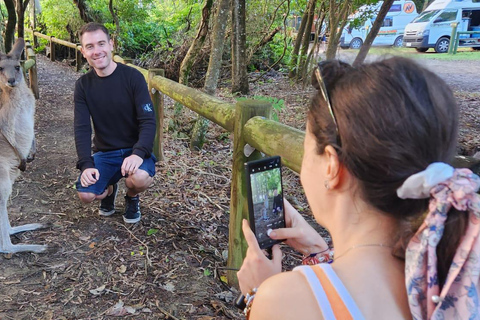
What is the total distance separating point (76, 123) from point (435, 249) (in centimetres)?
288

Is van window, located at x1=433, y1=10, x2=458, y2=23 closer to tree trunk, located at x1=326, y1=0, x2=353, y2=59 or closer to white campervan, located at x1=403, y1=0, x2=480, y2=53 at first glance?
white campervan, located at x1=403, y1=0, x2=480, y2=53

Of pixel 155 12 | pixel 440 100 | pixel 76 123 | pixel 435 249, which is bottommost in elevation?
pixel 76 123

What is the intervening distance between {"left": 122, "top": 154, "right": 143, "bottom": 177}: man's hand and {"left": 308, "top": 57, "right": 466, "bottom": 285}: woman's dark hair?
2259mm

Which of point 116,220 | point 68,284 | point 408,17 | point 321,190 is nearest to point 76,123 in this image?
point 116,220

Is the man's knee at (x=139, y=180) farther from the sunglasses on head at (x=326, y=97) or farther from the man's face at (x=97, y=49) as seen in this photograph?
the sunglasses on head at (x=326, y=97)

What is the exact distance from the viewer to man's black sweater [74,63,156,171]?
3.19m

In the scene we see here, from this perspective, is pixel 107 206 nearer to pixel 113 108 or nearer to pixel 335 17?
pixel 113 108

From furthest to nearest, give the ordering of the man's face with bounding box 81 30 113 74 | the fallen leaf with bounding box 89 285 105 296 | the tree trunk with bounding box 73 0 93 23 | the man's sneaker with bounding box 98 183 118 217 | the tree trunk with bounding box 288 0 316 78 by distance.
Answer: the tree trunk with bounding box 73 0 93 23 < the tree trunk with bounding box 288 0 316 78 < the man's sneaker with bounding box 98 183 118 217 < the man's face with bounding box 81 30 113 74 < the fallen leaf with bounding box 89 285 105 296

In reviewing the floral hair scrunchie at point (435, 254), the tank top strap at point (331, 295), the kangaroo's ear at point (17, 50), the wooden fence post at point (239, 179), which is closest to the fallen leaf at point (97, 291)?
the wooden fence post at point (239, 179)

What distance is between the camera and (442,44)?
16.6 m

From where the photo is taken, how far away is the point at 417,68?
90 centimetres

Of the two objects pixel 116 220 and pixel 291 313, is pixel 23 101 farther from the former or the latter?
pixel 291 313

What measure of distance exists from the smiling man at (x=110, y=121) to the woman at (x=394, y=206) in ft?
7.61

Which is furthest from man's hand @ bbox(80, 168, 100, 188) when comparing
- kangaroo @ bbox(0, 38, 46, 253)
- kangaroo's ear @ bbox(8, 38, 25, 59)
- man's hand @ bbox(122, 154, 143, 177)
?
kangaroo's ear @ bbox(8, 38, 25, 59)
